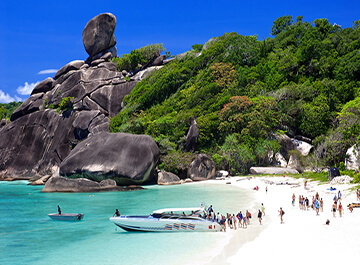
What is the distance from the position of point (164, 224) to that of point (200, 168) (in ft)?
91.6

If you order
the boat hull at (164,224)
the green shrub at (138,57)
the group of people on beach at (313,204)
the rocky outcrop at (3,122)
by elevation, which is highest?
the green shrub at (138,57)

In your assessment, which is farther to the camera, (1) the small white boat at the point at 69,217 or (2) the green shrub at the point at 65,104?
(2) the green shrub at the point at 65,104

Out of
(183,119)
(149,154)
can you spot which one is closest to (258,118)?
(183,119)

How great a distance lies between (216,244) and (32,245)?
1006 cm

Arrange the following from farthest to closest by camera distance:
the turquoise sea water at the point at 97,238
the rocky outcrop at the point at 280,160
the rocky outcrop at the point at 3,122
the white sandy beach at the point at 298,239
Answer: the rocky outcrop at the point at 3,122 < the rocky outcrop at the point at 280,160 < the turquoise sea water at the point at 97,238 < the white sandy beach at the point at 298,239

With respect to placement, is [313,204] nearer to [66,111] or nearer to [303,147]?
[303,147]

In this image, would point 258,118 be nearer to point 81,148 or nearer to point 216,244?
point 81,148

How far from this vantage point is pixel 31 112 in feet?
236

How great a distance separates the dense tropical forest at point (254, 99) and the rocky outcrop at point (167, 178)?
156 cm

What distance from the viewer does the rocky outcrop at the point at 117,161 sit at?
4000cm

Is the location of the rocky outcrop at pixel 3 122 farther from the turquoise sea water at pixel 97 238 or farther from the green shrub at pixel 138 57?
the turquoise sea water at pixel 97 238

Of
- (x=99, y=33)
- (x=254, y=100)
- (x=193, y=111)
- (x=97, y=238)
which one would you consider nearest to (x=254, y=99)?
(x=254, y=100)

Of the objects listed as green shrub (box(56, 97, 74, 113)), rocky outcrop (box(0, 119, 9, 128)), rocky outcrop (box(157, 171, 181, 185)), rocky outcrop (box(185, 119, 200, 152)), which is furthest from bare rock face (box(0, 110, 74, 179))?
rocky outcrop (box(157, 171, 181, 185))

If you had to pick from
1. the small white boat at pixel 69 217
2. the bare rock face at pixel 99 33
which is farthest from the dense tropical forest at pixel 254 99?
the small white boat at pixel 69 217
